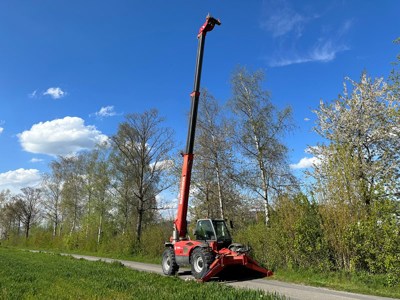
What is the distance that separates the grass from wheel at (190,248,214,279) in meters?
3.21

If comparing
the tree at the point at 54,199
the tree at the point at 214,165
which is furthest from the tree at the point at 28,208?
the tree at the point at 214,165

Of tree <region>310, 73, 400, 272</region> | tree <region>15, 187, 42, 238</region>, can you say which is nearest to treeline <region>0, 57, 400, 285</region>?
tree <region>310, 73, 400, 272</region>

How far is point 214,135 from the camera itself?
26.7 meters

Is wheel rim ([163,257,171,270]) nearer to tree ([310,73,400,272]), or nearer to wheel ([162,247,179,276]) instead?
wheel ([162,247,179,276])

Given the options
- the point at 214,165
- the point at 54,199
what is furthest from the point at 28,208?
the point at 214,165

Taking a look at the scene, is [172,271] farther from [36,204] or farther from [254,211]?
[36,204]

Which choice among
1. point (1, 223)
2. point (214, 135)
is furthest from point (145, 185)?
point (1, 223)

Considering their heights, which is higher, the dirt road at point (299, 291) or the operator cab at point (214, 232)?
the operator cab at point (214, 232)

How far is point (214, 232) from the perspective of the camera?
1513 centimetres

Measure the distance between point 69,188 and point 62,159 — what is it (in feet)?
20.8

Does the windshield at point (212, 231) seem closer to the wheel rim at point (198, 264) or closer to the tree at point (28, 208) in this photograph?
the wheel rim at point (198, 264)

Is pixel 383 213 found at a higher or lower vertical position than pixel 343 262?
higher

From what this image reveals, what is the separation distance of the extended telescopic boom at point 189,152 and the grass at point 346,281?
4633mm

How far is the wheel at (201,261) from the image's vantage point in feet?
44.9
